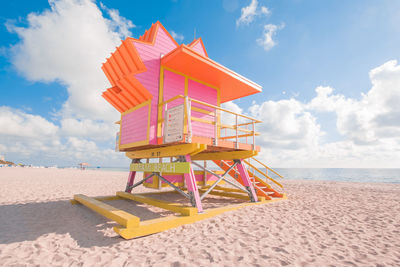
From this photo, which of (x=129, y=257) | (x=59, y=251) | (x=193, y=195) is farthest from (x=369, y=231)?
(x=59, y=251)

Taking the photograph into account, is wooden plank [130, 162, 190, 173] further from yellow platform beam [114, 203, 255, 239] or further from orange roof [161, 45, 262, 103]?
orange roof [161, 45, 262, 103]

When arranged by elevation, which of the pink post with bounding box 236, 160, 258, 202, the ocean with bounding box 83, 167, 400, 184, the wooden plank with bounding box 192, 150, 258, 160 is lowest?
the ocean with bounding box 83, 167, 400, 184

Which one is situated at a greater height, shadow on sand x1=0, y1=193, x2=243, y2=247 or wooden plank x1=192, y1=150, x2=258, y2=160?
wooden plank x1=192, y1=150, x2=258, y2=160

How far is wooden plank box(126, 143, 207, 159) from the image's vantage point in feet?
20.0

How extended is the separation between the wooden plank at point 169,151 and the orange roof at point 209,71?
3034 millimetres

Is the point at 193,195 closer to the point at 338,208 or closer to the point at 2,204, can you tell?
the point at 338,208

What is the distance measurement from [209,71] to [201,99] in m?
1.23

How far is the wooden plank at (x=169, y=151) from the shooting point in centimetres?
609

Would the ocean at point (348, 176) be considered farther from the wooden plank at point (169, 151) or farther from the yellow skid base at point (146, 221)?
the wooden plank at point (169, 151)

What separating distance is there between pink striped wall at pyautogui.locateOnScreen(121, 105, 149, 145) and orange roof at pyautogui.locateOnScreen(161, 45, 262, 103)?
1.98 m

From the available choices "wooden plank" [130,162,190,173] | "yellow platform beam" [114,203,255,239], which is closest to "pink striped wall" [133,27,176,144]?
"wooden plank" [130,162,190,173]

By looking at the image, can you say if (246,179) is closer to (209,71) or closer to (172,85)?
(209,71)

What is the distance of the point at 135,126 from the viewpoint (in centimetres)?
781

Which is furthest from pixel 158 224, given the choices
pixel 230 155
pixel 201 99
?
pixel 201 99
